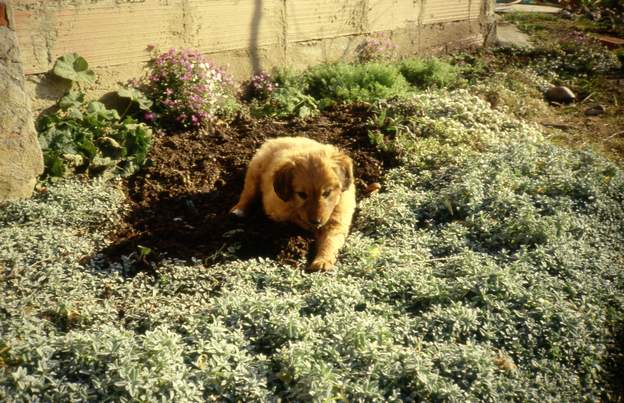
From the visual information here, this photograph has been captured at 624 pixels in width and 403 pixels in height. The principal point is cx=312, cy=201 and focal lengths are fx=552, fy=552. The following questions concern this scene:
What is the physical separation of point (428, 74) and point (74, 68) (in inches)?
207

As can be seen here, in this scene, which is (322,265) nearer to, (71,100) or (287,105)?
(287,105)

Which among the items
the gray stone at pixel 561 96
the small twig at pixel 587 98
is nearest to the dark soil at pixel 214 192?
the gray stone at pixel 561 96

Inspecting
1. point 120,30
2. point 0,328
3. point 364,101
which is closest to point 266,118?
point 364,101

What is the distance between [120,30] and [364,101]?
3.18 meters

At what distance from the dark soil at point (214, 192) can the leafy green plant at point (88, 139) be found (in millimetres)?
232

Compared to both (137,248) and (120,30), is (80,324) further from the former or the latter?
(120,30)

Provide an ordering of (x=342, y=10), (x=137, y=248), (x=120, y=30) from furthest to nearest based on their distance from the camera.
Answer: (x=342, y=10)
(x=120, y=30)
(x=137, y=248)

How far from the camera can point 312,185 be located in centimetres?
433

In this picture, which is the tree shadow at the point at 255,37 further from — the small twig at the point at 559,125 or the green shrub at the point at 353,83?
the small twig at the point at 559,125

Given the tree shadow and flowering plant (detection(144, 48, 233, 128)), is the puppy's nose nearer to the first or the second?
flowering plant (detection(144, 48, 233, 128))

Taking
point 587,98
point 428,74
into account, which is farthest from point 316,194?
point 587,98

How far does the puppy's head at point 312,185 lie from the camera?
4.32m

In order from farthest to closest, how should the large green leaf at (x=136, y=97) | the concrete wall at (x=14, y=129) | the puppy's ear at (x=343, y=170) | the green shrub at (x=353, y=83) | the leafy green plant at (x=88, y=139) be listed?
the green shrub at (x=353, y=83) < the large green leaf at (x=136, y=97) < the leafy green plant at (x=88, y=139) < the concrete wall at (x=14, y=129) < the puppy's ear at (x=343, y=170)

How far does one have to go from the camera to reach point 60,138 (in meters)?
5.60
